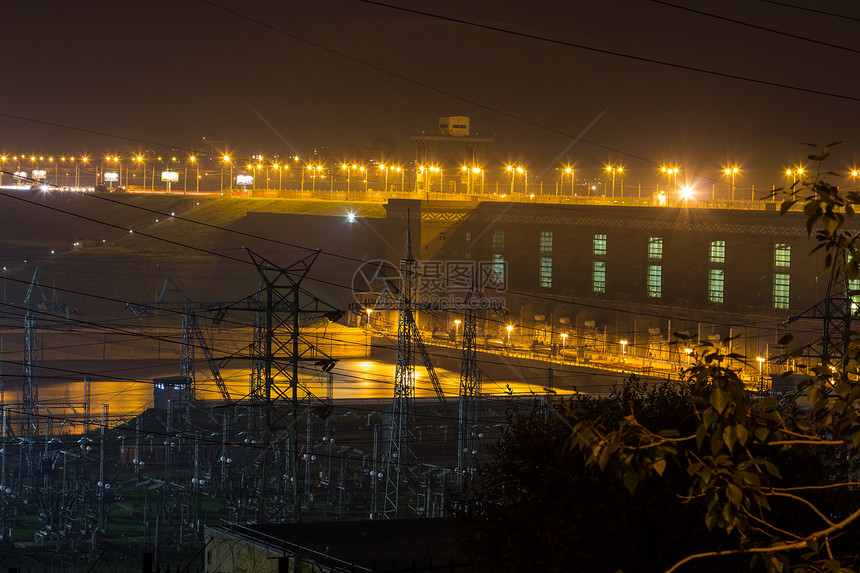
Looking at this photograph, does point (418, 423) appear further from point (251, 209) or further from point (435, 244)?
point (251, 209)

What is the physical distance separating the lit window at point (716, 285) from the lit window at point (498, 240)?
13.5 meters

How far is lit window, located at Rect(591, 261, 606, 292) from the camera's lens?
160ft

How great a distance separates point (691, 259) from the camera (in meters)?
44.3

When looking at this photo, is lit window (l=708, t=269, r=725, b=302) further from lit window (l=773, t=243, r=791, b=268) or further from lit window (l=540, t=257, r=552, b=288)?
lit window (l=540, t=257, r=552, b=288)

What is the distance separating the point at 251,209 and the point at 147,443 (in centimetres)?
4251

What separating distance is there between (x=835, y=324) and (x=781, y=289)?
2187cm

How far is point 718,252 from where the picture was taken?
142 feet

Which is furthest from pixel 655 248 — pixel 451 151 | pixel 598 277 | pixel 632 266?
pixel 451 151

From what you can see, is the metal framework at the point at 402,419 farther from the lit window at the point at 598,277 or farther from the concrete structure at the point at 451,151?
the concrete structure at the point at 451,151

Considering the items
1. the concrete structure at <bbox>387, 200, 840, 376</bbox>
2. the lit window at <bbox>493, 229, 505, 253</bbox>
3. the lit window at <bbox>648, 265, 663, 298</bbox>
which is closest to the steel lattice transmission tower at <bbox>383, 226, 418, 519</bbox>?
the concrete structure at <bbox>387, 200, 840, 376</bbox>

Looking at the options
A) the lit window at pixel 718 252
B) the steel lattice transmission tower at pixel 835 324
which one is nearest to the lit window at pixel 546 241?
the lit window at pixel 718 252

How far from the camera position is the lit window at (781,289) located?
40000 mm

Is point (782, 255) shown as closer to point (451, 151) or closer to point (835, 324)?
point (835, 324)

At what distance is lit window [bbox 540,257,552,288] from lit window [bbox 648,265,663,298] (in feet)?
21.2
